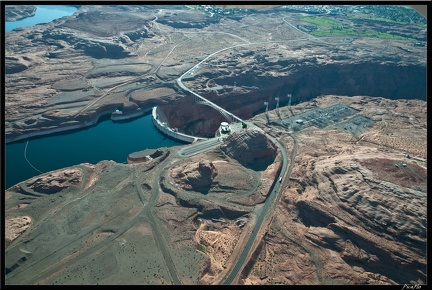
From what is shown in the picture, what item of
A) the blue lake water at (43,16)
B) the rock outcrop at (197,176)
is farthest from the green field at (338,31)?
the blue lake water at (43,16)

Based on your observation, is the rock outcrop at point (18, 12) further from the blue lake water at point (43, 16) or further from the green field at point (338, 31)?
the green field at point (338, 31)

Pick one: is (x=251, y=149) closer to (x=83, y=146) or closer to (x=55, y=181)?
(x=55, y=181)

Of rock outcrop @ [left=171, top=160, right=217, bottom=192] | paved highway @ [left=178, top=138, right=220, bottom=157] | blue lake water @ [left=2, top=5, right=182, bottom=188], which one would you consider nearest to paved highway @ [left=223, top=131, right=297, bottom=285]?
rock outcrop @ [left=171, top=160, right=217, bottom=192]

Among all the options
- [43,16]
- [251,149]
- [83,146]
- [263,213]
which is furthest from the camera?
[43,16]

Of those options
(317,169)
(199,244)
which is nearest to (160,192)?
(199,244)

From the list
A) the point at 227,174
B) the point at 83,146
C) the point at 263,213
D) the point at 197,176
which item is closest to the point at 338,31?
the point at 227,174

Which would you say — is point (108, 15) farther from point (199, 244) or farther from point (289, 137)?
point (199, 244)

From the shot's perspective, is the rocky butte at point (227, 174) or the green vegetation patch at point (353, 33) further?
the green vegetation patch at point (353, 33)

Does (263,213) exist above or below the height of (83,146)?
above
